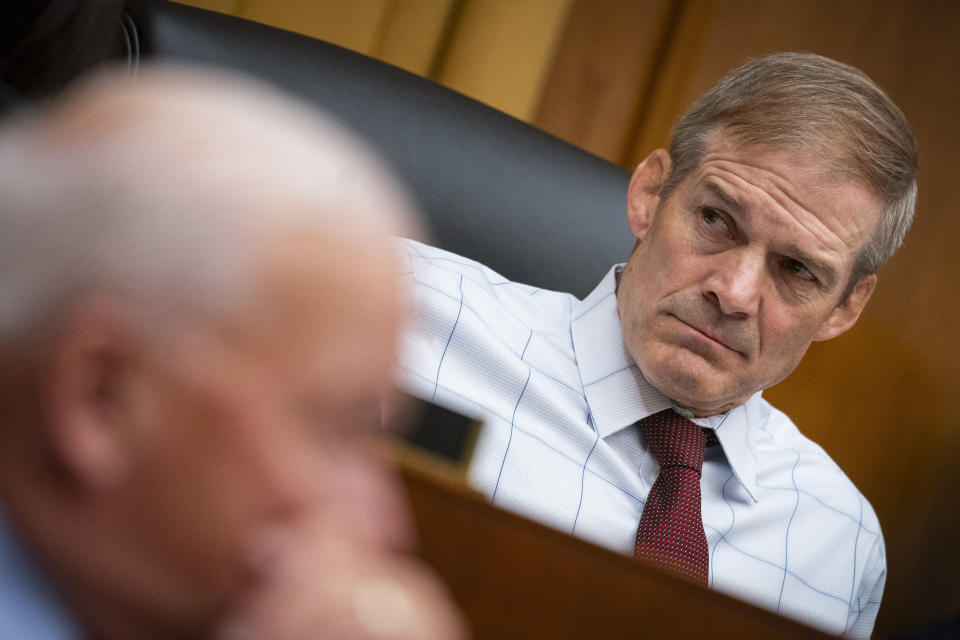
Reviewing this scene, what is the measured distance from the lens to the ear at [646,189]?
112 cm

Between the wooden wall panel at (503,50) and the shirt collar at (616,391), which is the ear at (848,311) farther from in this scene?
the wooden wall panel at (503,50)

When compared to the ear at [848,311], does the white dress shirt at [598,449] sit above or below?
below

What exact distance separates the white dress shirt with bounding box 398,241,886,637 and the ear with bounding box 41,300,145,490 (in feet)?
2.27

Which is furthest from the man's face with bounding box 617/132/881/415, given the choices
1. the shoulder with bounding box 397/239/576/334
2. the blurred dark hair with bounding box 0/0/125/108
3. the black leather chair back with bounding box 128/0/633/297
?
the blurred dark hair with bounding box 0/0/125/108

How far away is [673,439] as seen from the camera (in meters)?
0.97

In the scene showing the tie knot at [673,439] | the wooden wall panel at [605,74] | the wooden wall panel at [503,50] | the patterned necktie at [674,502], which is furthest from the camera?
the wooden wall panel at [605,74]

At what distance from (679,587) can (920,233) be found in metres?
2.06

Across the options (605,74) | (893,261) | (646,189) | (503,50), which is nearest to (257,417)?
(646,189)

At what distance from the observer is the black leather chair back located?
111cm

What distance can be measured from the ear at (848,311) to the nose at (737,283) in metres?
0.20

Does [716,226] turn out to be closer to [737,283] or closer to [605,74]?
[737,283]

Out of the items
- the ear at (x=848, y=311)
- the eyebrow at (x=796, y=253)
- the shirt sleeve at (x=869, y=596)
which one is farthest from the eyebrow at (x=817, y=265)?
the shirt sleeve at (x=869, y=596)

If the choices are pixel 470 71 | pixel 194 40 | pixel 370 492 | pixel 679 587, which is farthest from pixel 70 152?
pixel 470 71

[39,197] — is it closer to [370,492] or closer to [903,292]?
[370,492]
